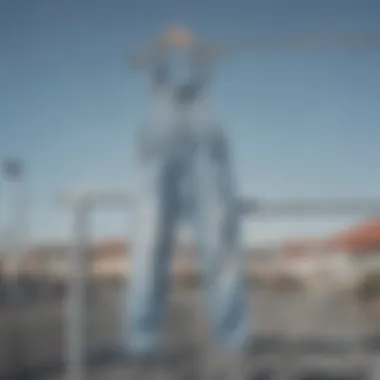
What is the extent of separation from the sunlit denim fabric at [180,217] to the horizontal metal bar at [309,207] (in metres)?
0.05

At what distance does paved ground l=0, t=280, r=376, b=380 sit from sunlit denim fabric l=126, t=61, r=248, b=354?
1.4 inches

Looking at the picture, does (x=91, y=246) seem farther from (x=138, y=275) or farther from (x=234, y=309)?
(x=234, y=309)

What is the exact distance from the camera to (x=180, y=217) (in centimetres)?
137

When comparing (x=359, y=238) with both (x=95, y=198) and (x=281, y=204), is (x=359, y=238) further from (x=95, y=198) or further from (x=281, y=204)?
(x=95, y=198)

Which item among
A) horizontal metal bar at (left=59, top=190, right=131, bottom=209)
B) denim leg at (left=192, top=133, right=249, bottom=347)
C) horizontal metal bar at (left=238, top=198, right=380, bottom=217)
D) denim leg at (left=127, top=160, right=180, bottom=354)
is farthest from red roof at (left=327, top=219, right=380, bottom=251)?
horizontal metal bar at (left=59, top=190, right=131, bottom=209)

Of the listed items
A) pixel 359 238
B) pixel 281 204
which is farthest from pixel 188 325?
pixel 359 238

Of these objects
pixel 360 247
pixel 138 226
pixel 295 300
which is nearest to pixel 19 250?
pixel 138 226

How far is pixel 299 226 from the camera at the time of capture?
1.42 meters

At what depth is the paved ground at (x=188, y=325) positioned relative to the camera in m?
1.36

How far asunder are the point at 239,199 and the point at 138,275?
0.31 m

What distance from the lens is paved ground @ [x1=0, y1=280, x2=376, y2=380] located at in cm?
136

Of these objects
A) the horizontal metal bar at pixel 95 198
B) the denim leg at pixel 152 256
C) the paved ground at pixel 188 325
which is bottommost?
the paved ground at pixel 188 325

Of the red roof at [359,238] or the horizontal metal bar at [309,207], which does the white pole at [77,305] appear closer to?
the horizontal metal bar at [309,207]

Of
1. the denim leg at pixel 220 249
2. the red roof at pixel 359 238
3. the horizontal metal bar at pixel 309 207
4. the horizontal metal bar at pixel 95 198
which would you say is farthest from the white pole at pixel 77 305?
the red roof at pixel 359 238
